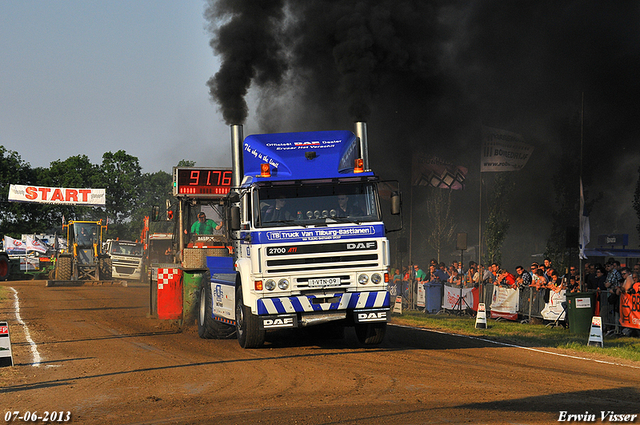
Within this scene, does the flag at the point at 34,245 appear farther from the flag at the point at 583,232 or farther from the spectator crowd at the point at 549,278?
the flag at the point at 583,232

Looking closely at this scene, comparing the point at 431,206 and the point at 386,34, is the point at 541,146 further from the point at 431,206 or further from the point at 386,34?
the point at 386,34

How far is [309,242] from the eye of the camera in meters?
11.2

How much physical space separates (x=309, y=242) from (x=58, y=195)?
44.2 m

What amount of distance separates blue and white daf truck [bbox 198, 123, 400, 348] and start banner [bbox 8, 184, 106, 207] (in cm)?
4264

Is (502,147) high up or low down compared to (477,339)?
up

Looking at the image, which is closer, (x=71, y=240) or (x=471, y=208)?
(x=71, y=240)

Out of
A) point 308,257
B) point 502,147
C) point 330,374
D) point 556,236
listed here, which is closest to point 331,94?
point 502,147

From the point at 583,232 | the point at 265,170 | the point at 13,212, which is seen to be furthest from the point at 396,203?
the point at 13,212

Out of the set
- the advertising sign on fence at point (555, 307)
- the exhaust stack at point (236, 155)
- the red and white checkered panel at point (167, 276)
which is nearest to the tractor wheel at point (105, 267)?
the red and white checkered panel at point (167, 276)

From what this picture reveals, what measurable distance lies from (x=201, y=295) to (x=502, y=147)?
13644 millimetres

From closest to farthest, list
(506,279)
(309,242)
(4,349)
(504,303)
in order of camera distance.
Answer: (4,349), (309,242), (504,303), (506,279)

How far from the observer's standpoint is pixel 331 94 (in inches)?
1304

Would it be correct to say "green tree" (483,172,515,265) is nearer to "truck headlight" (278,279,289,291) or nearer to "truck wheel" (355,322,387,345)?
"truck wheel" (355,322,387,345)

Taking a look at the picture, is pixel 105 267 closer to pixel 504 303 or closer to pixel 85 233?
pixel 85 233
